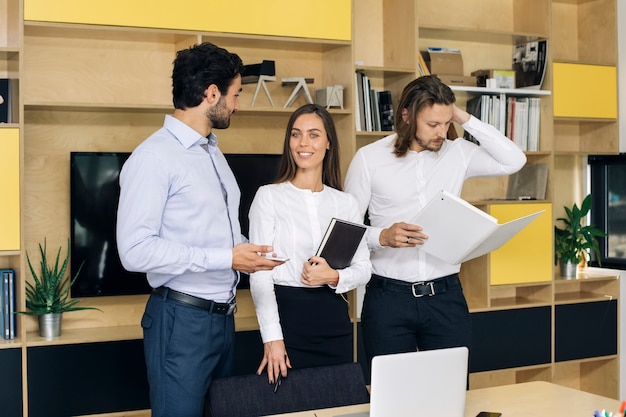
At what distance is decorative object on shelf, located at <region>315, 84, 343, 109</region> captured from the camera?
3.96 metres

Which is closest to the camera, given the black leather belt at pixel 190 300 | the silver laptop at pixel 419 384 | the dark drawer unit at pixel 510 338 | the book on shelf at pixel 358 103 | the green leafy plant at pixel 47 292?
the silver laptop at pixel 419 384

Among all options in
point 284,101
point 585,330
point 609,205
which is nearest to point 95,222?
point 284,101

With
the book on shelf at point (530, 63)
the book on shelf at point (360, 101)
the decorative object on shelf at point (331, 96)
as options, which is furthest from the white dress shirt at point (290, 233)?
the book on shelf at point (530, 63)

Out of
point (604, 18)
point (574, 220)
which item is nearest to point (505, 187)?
point (574, 220)

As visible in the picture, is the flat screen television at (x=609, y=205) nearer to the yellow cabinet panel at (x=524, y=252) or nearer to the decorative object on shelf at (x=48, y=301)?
the yellow cabinet panel at (x=524, y=252)

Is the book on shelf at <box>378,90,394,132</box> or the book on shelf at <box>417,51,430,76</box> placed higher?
the book on shelf at <box>417,51,430,76</box>

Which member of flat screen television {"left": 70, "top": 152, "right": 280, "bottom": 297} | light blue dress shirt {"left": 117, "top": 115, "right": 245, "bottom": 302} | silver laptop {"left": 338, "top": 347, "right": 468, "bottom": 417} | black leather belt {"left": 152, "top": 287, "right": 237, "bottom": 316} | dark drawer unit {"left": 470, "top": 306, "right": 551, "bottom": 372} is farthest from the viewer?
dark drawer unit {"left": 470, "top": 306, "right": 551, "bottom": 372}

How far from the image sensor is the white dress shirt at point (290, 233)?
2570 millimetres

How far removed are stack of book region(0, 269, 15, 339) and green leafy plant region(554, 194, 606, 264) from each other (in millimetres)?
3086

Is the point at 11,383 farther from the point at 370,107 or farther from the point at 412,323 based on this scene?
the point at 370,107

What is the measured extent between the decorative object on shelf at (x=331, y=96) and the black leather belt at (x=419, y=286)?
1256 mm

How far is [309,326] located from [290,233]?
316 mm

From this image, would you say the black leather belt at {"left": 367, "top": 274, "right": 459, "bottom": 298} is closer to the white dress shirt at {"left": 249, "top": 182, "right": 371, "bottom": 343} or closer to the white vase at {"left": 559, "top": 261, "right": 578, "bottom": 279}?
the white dress shirt at {"left": 249, "top": 182, "right": 371, "bottom": 343}

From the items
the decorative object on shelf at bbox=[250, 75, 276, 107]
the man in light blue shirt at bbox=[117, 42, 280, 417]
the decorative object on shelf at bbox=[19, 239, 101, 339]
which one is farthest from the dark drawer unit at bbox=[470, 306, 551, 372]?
the man in light blue shirt at bbox=[117, 42, 280, 417]
